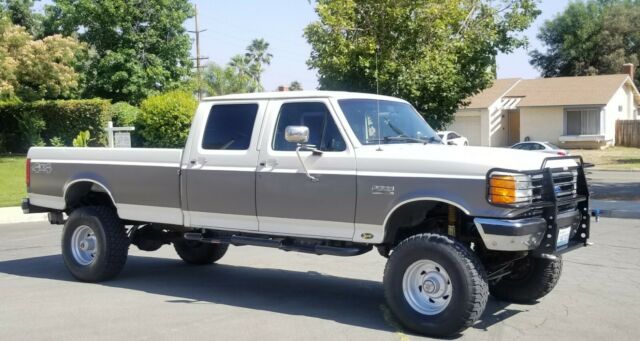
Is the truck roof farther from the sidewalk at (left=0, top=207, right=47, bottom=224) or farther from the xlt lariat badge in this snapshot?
the sidewalk at (left=0, top=207, right=47, bottom=224)

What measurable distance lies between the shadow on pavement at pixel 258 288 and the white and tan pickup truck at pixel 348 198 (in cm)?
43

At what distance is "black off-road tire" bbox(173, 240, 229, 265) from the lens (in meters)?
9.97

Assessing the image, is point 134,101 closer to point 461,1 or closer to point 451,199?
point 461,1

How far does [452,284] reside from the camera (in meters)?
6.18

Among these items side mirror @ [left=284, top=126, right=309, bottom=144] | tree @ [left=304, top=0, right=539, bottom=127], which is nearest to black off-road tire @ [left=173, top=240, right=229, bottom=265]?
side mirror @ [left=284, top=126, right=309, bottom=144]

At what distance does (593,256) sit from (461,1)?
17.8 m

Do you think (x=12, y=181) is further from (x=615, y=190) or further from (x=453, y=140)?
(x=615, y=190)

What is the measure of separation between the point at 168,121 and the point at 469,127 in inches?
1019

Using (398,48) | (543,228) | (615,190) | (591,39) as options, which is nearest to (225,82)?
(591,39)

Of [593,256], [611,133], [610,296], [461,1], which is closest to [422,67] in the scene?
[461,1]

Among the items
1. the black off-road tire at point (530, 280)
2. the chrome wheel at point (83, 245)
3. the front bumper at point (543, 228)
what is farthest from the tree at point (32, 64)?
the front bumper at point (543, 228)

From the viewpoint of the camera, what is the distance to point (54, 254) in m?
11.2

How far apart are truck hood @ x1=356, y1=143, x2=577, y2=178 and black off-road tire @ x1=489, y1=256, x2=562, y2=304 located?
1140 millimetres

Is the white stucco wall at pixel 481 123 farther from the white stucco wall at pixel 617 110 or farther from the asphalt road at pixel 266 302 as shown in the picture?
the asphalt road at pixel 266 302
